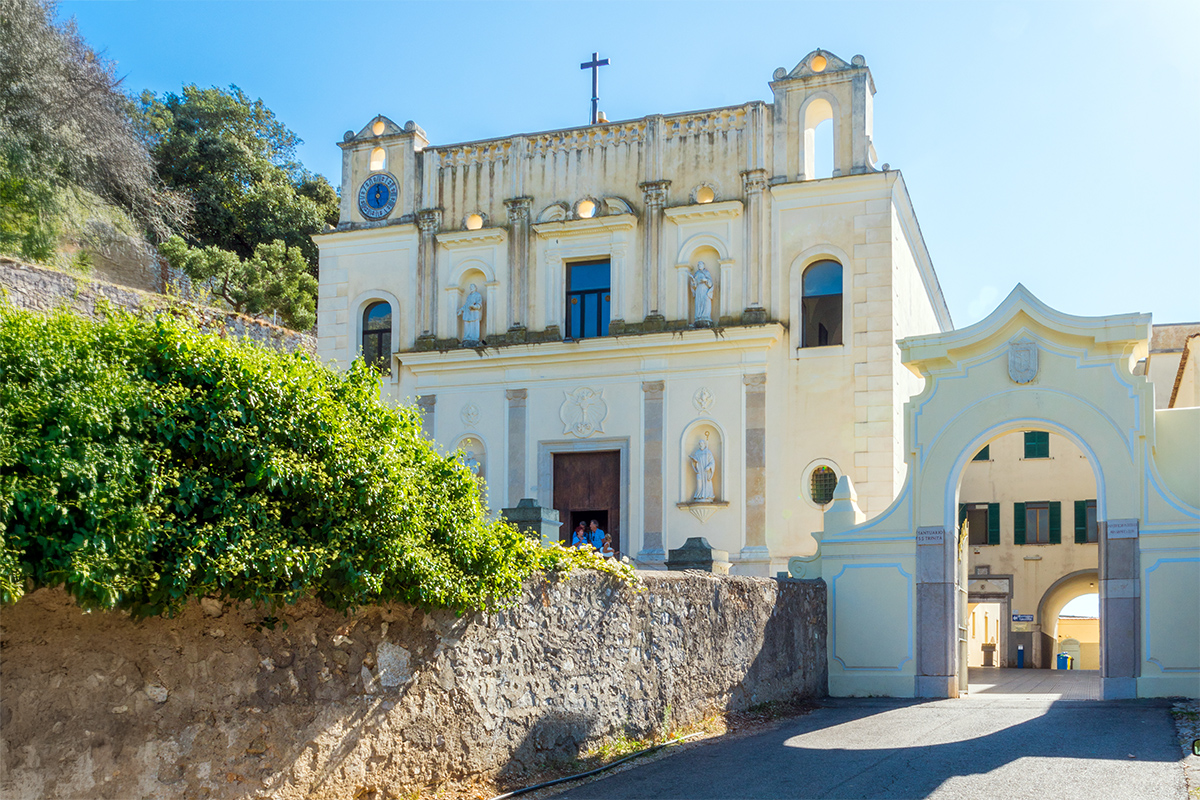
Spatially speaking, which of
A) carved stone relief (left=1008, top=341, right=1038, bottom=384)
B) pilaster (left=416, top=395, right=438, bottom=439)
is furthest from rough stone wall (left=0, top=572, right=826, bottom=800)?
pilaster (left=416, top=395, right=438, bottom=439)

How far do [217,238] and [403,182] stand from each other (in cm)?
2043

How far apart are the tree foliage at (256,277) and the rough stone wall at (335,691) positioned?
3063 cm

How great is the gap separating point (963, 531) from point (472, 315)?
494 inches

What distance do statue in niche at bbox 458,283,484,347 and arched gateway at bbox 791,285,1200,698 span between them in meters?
10.8

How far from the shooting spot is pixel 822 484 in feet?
78.2

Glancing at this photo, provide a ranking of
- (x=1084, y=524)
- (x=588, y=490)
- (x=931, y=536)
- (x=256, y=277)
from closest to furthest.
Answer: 1. (x=931, y=536)
2. (x=588, y=490)
3. (x=1084, y=524)
4. (x=256, y=277)

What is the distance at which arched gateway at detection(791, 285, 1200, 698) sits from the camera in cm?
1581

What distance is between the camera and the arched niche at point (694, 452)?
24.2 metres

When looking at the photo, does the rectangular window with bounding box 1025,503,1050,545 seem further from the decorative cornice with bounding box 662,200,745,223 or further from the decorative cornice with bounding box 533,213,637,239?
the decorative cornice with bounding box 533,213,637,239

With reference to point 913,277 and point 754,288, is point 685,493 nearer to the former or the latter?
point 754,288

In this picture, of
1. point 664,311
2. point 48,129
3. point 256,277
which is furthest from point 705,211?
point 256,277

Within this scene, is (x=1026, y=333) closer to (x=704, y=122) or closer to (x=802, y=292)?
(x=802, y=292)

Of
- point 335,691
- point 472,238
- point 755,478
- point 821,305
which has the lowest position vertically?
point 335,691

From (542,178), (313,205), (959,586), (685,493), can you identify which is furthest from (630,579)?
(313,205)
